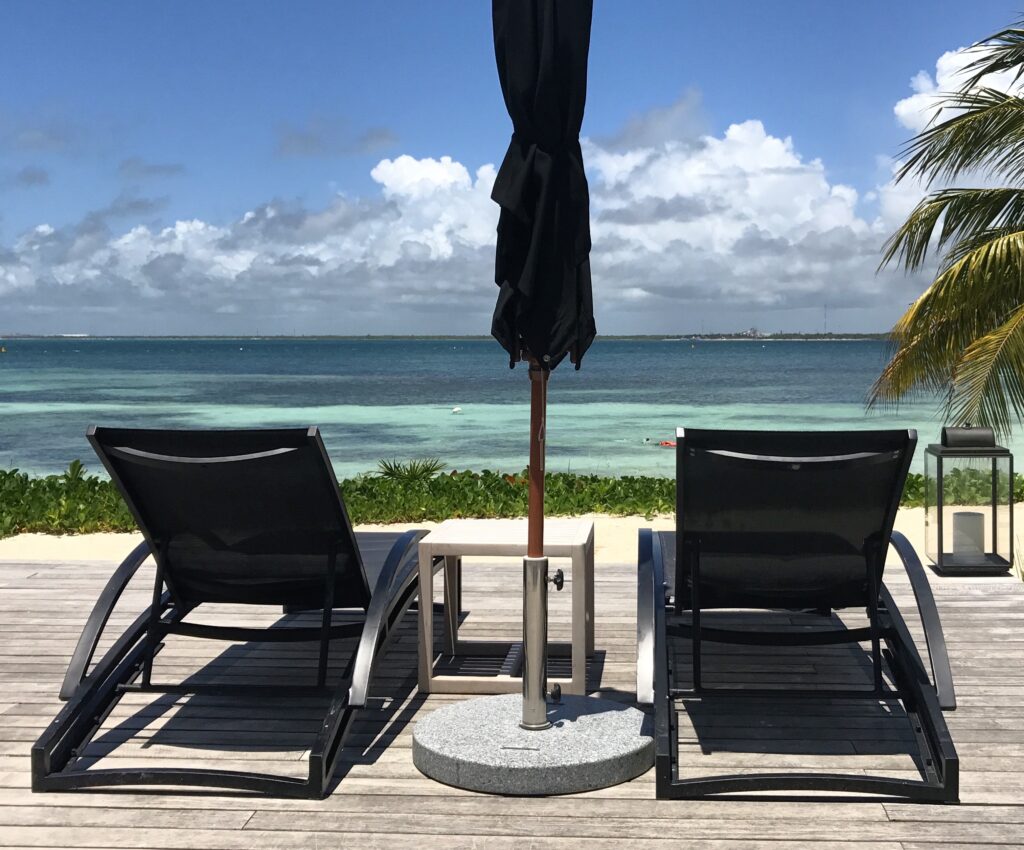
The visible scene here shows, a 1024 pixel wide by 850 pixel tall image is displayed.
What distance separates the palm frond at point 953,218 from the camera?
884 centimetres

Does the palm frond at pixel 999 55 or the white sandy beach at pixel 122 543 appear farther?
the palm frond at pixel 999 55

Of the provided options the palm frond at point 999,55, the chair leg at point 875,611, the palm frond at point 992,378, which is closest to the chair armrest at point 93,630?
the chair leg at point 875,611

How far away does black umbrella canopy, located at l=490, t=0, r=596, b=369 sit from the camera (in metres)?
2.83

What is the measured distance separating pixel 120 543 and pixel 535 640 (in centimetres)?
509

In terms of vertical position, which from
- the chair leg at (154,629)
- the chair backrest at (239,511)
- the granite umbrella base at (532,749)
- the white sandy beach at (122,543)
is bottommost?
the white sandy beach at (122,543)

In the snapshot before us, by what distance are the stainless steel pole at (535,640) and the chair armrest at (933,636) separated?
1120 millimetres

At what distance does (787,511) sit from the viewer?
3221mm

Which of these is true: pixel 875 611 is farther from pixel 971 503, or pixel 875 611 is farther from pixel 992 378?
pixel 992 378

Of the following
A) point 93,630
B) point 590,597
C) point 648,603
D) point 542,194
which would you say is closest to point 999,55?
point 590,597

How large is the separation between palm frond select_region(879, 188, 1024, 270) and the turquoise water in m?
1.06

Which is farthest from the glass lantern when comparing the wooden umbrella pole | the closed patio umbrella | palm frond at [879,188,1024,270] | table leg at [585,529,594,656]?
the closed patio umbrella

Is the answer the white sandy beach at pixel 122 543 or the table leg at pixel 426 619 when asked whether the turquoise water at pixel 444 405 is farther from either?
the table leg at pixel 426 619

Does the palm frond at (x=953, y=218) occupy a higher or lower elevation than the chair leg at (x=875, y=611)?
higher

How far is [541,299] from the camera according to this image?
9.66ft
